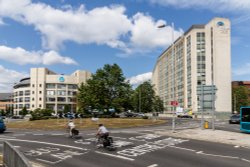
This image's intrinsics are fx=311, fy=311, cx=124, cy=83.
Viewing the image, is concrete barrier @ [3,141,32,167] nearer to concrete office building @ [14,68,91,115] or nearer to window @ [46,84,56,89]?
concrete office building @ [14,68,91,115]

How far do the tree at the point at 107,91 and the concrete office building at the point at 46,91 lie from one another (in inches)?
2716

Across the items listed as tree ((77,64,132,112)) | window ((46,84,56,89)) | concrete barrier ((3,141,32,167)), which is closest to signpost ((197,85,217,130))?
concrete barrier ((3,141,32,167))

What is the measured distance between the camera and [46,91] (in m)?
140

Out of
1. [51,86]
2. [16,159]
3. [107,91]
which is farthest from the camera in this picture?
[51,86]

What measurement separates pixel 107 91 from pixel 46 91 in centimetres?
8021

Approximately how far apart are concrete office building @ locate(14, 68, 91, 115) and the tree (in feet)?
Answer: 226

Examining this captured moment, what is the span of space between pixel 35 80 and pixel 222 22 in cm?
→ 8311

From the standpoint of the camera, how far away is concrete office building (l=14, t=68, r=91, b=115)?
138 meters

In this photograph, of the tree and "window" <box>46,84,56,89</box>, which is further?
"window" <box>46,84,56,89</box>

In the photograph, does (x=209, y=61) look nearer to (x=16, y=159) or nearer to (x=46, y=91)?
(x=46, y=91)

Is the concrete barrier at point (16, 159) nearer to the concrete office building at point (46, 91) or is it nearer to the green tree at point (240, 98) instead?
the green tree at point (240, 98)

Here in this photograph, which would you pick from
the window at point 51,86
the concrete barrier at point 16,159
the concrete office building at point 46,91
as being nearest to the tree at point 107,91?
the concrete barrier at point 16,159

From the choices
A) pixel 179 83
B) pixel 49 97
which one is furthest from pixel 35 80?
pixel 179 83

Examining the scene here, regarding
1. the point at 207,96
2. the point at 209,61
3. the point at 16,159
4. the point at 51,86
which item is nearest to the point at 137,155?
the point at 16,159
